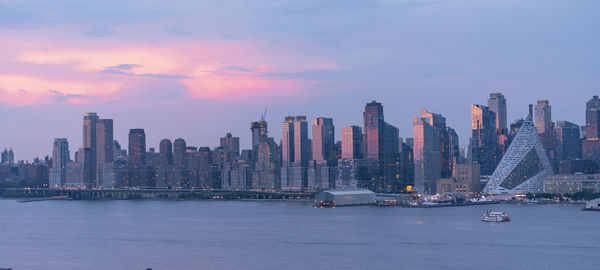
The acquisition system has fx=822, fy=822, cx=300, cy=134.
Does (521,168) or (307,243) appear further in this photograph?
(521,168)

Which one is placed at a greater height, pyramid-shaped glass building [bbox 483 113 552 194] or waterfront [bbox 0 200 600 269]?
pyramid-shaped glass building [bbox 483 113 552 194]

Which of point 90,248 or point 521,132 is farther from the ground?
point 521,132

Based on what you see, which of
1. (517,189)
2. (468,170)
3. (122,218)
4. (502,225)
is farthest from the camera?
(468,170)

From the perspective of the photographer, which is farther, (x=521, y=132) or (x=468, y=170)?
(x=468, y=170)

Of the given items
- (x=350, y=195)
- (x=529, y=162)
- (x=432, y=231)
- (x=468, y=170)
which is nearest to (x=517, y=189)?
(x=529, y=162)

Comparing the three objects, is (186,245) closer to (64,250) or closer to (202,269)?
(64,250)

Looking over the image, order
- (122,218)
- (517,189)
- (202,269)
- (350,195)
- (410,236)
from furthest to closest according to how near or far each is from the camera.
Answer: (517,189) → (350,195) → (122,218) → (410,236) → (202,269)
